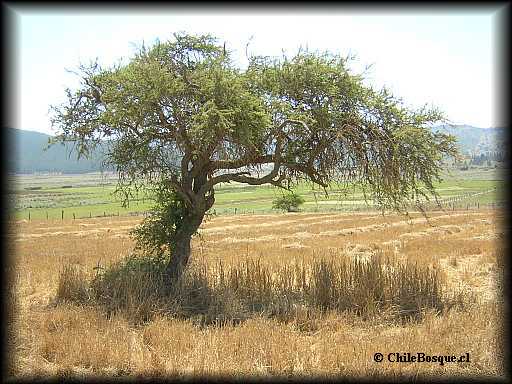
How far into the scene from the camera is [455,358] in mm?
7367

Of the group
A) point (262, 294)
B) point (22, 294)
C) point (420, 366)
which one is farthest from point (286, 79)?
point (22, 294)

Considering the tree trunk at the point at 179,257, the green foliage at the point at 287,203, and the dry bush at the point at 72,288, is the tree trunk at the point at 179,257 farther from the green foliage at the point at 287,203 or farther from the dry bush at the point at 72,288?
the green foliage at the point at 287,203

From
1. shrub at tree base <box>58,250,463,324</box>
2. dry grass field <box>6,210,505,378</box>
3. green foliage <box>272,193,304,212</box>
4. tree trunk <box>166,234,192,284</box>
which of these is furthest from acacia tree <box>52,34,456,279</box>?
green foliage <box>272,193,304,212</box>

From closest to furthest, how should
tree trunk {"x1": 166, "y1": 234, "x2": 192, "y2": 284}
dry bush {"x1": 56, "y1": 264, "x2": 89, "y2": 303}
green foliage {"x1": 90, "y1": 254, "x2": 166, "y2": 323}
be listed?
→ green foliage {"x1": 90, "y1": 254, "x2": 166, "y2": 323}, dry bush {"x1": 56, "y1": 264, "x2": 89, "y2": 303}, tree trunk {"x1": 166, "y1": 234, "x2": 192, "y2": 284}

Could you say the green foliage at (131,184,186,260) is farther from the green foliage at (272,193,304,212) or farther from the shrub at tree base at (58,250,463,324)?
the green foliage at (272,193,304,212)

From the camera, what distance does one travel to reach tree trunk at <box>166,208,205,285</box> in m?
11.8

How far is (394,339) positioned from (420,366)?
1.02 metres

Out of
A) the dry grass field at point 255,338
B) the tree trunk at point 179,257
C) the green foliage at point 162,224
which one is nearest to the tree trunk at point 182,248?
the tree trunk at point 179,257

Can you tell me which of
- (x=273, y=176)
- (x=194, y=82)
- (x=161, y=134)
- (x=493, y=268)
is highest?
(x=194, y=82)

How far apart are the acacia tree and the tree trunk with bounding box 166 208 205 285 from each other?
0.03 m

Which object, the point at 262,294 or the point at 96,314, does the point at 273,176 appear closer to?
the point at 262,294

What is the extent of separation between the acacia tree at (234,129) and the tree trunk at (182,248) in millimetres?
31

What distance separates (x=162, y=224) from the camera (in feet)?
40.8

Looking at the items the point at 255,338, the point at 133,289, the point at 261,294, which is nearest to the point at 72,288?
the point at 133,289
